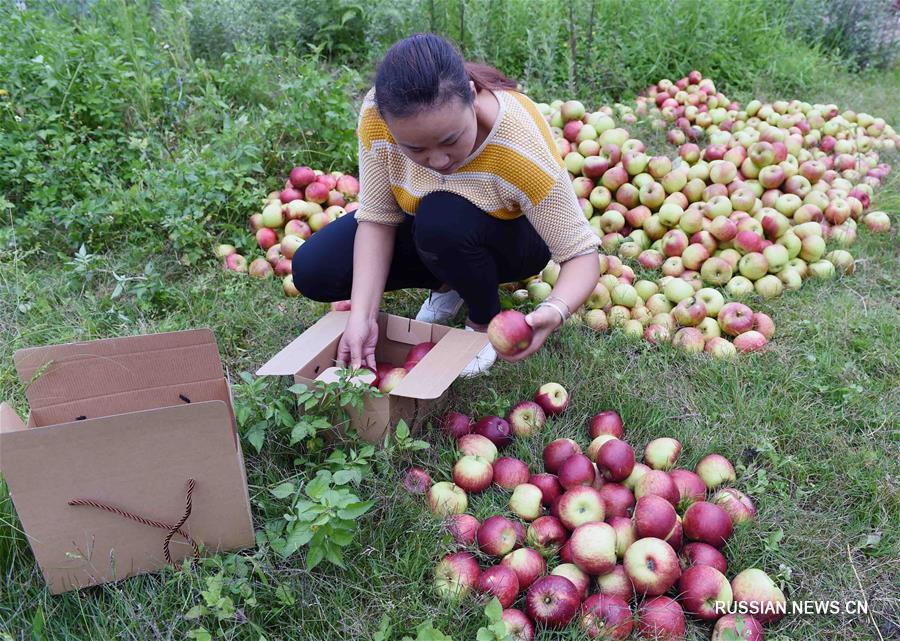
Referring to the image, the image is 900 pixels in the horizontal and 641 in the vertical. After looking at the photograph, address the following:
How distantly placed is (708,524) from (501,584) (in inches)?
25.0

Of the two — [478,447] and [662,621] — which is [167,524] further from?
[662,621]

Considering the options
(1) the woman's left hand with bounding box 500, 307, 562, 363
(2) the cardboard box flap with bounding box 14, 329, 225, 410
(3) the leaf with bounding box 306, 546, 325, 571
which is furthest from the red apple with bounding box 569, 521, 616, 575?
(2) the cardboard box flap with bounding box 14, 329, 225, 410

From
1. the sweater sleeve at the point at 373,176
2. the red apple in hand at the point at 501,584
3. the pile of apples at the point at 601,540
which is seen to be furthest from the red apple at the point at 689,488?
the sweater sleeve at the point at 373,176

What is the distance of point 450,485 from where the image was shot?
7.10 feet

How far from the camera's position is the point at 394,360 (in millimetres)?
2744

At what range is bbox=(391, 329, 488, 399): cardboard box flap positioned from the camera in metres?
2.11

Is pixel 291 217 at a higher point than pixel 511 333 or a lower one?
lower

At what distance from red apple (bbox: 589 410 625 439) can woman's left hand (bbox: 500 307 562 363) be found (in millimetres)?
457

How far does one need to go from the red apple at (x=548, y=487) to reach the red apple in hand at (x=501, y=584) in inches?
13.3

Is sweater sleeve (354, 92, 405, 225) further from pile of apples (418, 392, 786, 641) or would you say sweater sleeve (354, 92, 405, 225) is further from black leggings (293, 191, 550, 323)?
pile of apples (418, 392, 786, 641)

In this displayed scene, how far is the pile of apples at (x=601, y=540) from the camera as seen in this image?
1.81 meters

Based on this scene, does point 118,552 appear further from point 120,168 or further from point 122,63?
point 122,63

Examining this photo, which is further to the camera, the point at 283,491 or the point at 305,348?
the point at 305,348

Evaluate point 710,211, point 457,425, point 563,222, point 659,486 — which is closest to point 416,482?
point 457,425
